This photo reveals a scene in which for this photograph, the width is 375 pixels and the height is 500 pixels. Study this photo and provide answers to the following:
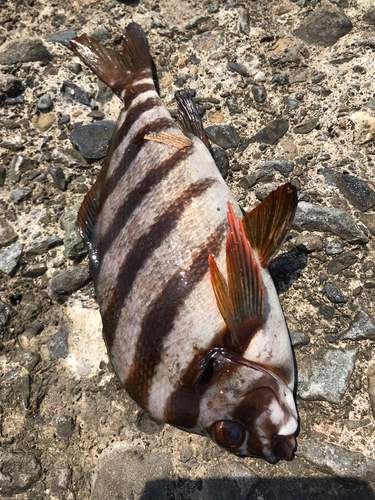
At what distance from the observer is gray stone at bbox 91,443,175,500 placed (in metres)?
2.28

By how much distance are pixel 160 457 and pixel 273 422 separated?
32.3 inches

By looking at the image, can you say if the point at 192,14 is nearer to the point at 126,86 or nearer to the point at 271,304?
the point at 126,86

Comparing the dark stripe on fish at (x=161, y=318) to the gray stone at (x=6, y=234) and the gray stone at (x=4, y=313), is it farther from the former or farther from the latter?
the gray stone at (x=6, y=234)

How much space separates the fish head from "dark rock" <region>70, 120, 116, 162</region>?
83.4 inches

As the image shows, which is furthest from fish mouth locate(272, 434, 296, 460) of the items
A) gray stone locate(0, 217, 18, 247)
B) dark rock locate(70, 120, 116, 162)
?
dark rock locate(70, 120, 116, 162)

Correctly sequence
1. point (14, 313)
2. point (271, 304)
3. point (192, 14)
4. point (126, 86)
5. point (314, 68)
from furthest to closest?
point (192, 14) → point (314, 68) → point (126, 86) → point (14, 313) → point (271, 304)

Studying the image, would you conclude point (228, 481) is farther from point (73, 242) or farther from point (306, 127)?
point (306, 127)

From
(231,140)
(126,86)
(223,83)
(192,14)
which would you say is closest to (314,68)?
(223,83)

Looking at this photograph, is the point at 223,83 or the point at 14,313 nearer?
the point at 14,313

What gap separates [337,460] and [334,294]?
1.00 meters

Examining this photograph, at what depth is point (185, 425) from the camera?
2.11 m

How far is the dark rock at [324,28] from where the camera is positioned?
11.1 feet

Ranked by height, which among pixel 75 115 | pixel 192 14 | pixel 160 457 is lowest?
pixel 160 457

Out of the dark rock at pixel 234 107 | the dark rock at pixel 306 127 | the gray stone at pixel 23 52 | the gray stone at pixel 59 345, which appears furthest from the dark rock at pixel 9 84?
the dark rock at pixel 306 127
